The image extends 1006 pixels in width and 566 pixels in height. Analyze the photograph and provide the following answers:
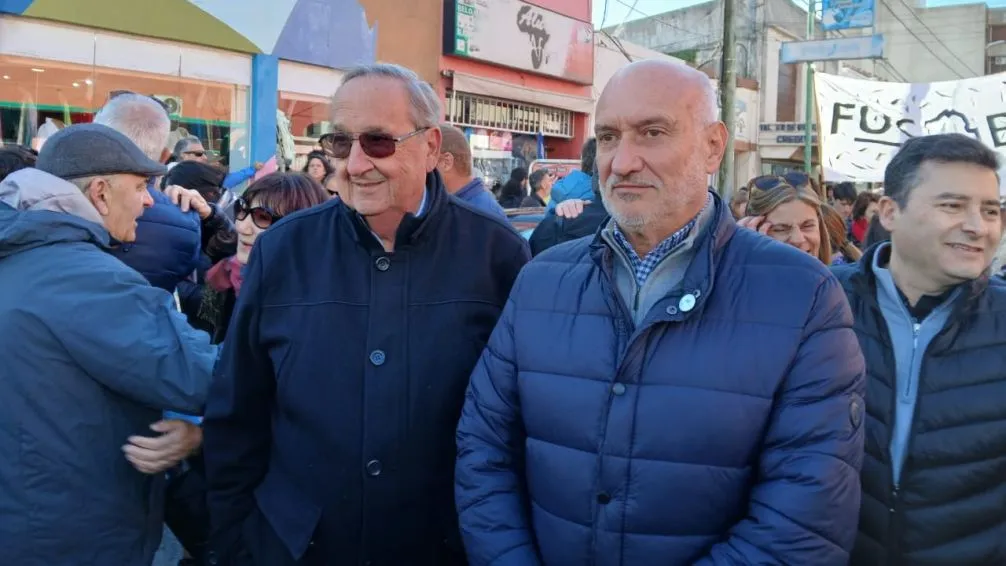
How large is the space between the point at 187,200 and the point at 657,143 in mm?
2549

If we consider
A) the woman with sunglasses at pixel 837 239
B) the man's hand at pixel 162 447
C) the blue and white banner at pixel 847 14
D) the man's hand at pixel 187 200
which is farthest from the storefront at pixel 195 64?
the blue and white banner at pixel 847 14

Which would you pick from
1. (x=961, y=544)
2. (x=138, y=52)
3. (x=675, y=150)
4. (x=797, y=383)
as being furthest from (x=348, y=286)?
(x=138, y=52)

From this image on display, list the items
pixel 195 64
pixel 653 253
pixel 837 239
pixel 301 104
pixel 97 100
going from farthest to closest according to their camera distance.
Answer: pixel 301 104 < pixel 195 64 < pixel 97 100 < pixel 837 239 < pixel 653 253

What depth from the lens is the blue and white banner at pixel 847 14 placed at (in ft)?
62.7

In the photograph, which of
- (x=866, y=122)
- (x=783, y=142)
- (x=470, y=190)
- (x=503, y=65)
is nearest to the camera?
(x=470, y=190)

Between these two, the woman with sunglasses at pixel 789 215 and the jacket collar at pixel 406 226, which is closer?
the jacket collar at pixel 406 226

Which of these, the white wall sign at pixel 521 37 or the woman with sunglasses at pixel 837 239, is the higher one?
the white wall sign at pixel 521 37

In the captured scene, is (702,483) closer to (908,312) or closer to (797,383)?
(797,383)

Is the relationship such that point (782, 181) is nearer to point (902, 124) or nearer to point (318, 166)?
point (318, 166)

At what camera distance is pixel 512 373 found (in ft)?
6.46

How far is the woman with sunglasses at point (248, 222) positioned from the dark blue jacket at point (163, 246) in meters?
0.17

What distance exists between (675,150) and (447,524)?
1.23 meters

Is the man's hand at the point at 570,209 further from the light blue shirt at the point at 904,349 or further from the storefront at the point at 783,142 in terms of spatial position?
the storefront at the point at 783,142

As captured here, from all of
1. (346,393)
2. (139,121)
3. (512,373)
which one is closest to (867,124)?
(139,121)
